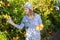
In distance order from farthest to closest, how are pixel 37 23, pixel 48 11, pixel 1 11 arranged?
pixel 48 11, pixel 1 11, pixel 37 23

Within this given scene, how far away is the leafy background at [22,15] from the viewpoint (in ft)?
20.1

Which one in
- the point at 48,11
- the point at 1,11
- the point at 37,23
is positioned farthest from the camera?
the point at 48,11

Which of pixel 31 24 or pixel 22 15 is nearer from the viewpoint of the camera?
pixel 31 24

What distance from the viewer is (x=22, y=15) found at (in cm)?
632

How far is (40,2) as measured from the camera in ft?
22.1

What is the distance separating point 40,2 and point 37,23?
1.45 metres

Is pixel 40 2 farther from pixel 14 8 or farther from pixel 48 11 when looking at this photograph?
pixel 14 8

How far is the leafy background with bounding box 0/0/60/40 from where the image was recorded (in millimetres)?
6141

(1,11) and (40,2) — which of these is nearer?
(1,11)

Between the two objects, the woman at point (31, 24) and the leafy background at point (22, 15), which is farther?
the leafy background at point (22, 15)

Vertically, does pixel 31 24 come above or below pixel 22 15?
above

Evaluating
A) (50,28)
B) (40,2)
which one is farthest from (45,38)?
(40,2)

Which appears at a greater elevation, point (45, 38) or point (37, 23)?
point (37, 23)

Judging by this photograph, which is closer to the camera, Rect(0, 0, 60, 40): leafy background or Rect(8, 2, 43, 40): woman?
Rect(8, 2, 43, 40): woman
